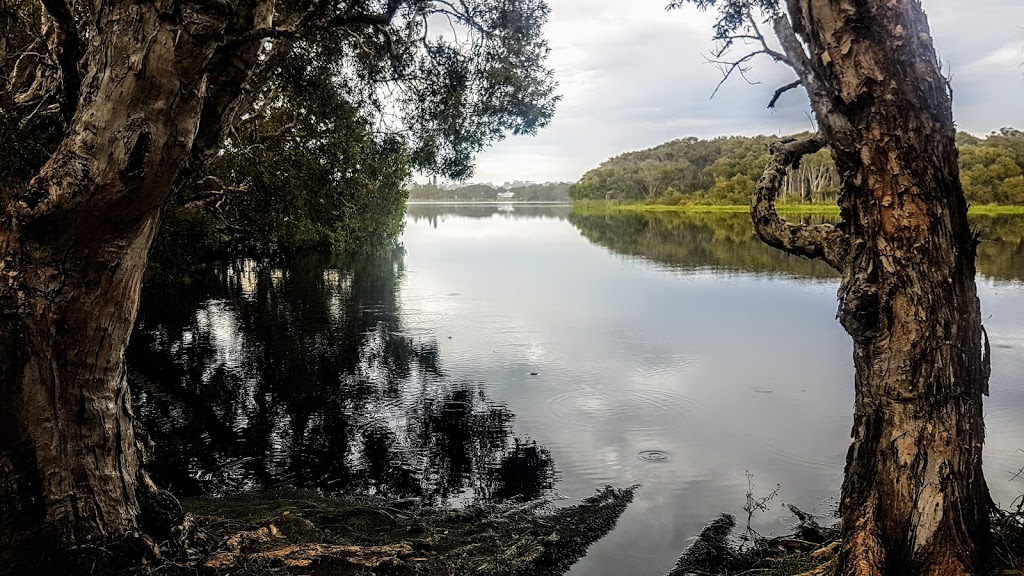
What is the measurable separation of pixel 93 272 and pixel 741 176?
82873 millimetres

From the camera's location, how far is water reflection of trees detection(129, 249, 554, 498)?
6852mm

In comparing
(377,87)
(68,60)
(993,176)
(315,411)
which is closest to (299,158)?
(377,87)

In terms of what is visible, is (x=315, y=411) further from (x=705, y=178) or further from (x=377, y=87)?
(x=705, y=178)

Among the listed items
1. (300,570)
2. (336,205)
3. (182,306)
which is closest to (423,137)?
(336,205)

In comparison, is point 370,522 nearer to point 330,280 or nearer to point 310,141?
point 310,141

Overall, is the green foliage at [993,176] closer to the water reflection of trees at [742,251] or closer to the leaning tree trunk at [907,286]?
the water reflection of trees at [742,251]

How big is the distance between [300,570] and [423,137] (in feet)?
24.6

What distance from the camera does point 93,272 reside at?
335cm

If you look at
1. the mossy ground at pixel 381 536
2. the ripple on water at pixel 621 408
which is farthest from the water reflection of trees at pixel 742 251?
the mossy ground at pixel 381 536

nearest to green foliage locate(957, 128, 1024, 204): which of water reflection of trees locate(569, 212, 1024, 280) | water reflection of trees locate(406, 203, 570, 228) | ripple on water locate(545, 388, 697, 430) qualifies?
water reflection of trees locate(569, 212, 1024, 280)

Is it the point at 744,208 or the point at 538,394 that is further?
the point at 744,208

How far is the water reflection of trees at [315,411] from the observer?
22.5 ft

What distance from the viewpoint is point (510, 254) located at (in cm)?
3388

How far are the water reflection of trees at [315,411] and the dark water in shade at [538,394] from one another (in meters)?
0.04
